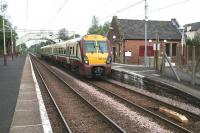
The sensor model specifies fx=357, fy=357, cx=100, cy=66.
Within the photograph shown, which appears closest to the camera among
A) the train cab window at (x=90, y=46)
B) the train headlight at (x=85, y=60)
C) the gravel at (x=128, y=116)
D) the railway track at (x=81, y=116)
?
the gravel at (x=128, y=116)

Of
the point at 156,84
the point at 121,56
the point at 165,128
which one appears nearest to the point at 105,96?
the point at 156,84

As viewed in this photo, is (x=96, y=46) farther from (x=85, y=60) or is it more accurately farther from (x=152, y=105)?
(x=152, y=105)

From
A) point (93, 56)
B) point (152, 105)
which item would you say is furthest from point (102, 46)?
point (152, 105)

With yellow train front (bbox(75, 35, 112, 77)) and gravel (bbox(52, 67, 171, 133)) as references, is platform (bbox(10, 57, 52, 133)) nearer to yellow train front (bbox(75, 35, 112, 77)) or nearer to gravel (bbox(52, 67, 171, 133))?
gravel (bbox(52, 67, 171, 133))

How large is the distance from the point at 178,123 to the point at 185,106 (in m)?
2.83

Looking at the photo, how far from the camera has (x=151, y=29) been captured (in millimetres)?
45062

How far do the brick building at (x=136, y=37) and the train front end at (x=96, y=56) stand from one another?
1812 centimetres

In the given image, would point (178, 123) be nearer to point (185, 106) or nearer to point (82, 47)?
point (185, 106)

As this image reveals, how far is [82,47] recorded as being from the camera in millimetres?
22344

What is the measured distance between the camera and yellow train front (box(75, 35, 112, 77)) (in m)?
21.9

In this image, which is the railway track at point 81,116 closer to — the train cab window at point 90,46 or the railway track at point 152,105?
the railway track at point 152,105

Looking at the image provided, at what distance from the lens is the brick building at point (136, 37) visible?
42.2m

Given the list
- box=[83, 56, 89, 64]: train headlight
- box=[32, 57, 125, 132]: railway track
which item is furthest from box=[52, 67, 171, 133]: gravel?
box=[83, 56, 89, 64]: train headlight

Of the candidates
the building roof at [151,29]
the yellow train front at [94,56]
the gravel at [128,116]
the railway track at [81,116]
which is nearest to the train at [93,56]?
the yellow train front at [94,56]
